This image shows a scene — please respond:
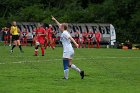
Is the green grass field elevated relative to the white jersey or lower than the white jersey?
lower

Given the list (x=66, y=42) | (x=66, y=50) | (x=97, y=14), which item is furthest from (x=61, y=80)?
(x=97, y=14)

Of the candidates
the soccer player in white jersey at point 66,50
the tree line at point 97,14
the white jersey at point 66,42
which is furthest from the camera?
the tree line at point 97,14

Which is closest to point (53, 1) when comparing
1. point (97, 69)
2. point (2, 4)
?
point (2, 4)

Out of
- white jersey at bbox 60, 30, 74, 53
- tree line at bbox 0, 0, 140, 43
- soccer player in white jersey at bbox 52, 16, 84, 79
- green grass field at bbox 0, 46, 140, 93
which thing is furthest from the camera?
tree line at bbox 0, 0, 140, 43

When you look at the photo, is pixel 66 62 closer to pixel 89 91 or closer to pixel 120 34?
pixel 89 91

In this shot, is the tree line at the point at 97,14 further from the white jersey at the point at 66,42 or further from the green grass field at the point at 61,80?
the white jersey at the point at 66,42

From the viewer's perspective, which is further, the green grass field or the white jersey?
the white jersey

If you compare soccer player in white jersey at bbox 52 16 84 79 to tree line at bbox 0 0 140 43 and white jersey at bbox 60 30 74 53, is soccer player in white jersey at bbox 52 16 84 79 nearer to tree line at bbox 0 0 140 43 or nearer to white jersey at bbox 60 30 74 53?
white jersey at bbox 60 30 74 53

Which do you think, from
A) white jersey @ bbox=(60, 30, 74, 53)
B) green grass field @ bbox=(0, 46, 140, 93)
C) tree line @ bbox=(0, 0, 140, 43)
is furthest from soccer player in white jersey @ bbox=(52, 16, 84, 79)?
tree line @ bbox=(0, 0, 140, 43)

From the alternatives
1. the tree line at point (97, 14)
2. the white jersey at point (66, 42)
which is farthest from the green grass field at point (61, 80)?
the tree line at point (97, 14)

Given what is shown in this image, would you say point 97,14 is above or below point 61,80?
above

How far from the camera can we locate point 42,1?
7769 cm

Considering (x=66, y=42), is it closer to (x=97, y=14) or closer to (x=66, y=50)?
(x=66, y=50)

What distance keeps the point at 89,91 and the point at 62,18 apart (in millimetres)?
53226
